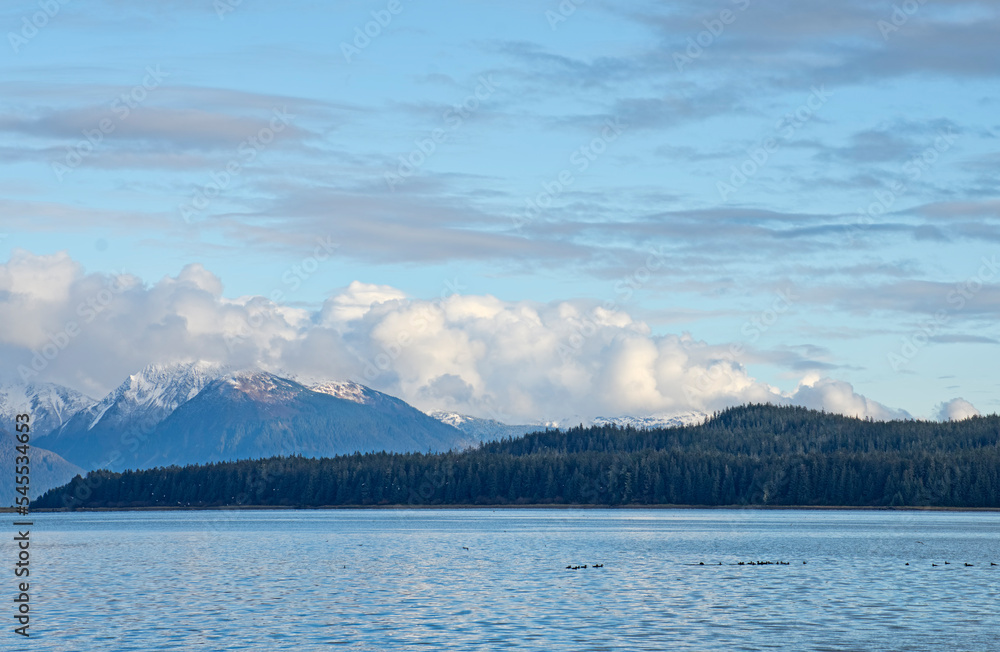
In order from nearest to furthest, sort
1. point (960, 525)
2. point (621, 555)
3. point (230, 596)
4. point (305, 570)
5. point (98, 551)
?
1. point (230, 596)
2. point (305, 570)
3. point (621, 555)
4. point (98, 551)
5. point (960, 525)

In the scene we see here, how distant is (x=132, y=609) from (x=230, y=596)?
8595 millimetres

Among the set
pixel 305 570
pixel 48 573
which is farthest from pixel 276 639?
pixel 48 573

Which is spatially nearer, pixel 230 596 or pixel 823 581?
pixel 230 596

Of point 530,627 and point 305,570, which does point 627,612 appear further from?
point 305,570

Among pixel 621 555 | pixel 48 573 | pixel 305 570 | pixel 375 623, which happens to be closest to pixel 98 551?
pixel 48 573

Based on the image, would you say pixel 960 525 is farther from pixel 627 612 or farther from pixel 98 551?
pixel 627 612

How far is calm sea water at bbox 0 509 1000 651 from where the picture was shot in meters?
58.1

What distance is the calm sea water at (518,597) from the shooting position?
58.1 m

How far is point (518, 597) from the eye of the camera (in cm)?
7625

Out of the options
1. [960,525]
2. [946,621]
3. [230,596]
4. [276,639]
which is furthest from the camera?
[960,525]

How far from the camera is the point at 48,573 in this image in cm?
10250

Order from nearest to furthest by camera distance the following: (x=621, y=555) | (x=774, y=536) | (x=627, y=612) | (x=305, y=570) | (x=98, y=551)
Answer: (x=627, y=612) → (x=305, y=570) → (x=621, y=555) → (x=98, y=551) → (x=774, y=536)

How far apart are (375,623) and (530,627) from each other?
8.78m

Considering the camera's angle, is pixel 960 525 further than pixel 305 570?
Yes
